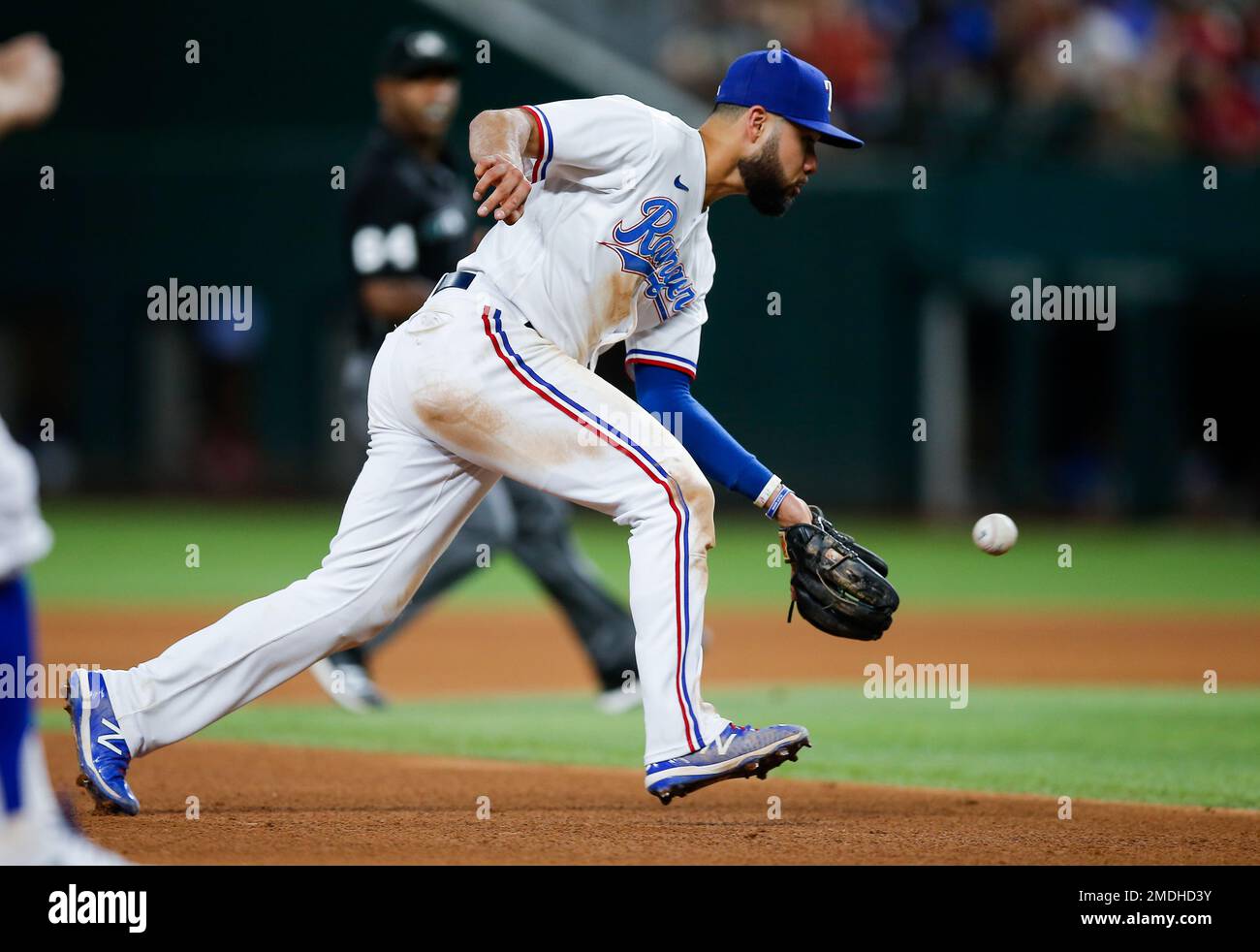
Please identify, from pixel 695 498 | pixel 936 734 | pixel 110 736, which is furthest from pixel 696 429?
pixel 936 734

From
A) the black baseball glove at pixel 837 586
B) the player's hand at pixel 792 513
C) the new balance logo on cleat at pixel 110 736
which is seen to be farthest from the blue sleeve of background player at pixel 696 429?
the new balance logo on cleat at pixel 110 736

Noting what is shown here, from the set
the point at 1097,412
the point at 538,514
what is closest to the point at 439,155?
the point at 538,514

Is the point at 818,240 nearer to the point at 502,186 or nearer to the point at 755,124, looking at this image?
the point at 755,124

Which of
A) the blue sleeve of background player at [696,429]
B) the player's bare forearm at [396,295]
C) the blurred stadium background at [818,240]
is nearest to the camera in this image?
the blue sleeve of background player at [696,429]

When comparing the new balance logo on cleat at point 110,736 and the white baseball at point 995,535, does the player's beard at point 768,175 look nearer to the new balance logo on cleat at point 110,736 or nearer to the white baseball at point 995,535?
the white baseball at point 995,535

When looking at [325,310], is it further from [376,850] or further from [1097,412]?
[376,850]

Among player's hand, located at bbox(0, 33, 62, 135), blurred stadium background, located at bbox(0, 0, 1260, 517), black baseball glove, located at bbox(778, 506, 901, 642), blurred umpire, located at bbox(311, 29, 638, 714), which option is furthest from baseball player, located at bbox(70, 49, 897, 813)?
blurred stadium background, located at bbox(0, 0, 1260, 517)
